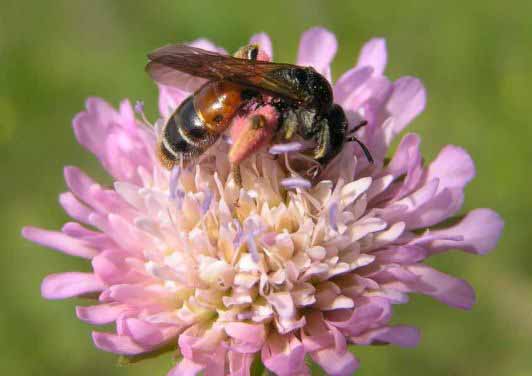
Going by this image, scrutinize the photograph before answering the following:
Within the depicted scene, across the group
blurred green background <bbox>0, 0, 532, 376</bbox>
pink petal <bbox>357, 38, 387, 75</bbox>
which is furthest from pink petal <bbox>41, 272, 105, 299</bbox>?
blurred green background <bbox>0, 0, 532, 376</bbox>

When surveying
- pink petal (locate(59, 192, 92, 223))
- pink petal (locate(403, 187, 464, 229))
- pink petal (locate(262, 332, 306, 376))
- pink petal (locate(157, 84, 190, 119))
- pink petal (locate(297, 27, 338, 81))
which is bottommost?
pink petal (locate(262, 332, 306, 376))

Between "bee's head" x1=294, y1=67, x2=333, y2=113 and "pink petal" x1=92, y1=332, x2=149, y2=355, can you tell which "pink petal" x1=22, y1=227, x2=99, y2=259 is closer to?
"pink petal" x1=92, y1=332, x2=149, y2=355

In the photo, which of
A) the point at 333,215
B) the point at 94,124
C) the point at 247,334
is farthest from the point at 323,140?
the point at 94,124

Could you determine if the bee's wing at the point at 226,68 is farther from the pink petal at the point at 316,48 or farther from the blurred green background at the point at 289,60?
the blurred green background at the point at 289,60

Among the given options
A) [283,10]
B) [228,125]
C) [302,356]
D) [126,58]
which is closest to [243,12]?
[283,10]

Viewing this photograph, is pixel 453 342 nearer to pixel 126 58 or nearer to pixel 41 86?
pixel 126 58

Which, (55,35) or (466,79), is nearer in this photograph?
(466,79)
